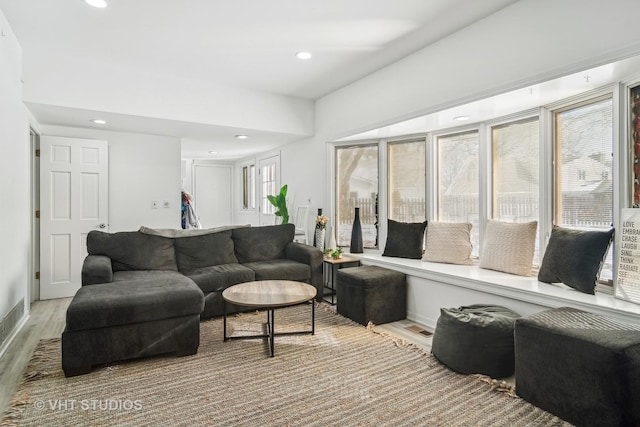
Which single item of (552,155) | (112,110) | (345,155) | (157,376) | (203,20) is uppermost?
(203,20)

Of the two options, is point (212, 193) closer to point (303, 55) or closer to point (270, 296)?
point (303, 55)

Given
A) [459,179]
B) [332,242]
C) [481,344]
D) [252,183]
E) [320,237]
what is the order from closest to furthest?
[481,344] → [459,179] → [332,242] → [320,237] → [252,183]

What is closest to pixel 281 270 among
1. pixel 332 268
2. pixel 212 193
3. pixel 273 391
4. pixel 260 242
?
pixel 260 242

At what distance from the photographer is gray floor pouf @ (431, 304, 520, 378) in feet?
7.29

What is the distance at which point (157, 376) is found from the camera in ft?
7.47

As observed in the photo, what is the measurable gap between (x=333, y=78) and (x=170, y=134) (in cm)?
236

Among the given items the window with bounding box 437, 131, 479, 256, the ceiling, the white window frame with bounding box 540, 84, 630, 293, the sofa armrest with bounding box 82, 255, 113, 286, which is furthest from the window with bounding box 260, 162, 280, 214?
the white window frame with bounding box 540, 84, 630, 293

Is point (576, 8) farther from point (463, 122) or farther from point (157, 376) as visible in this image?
point (157, 376)

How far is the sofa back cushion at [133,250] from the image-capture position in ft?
11.3

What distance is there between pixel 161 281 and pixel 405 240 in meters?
2.48

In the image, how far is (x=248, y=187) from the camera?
304 inches

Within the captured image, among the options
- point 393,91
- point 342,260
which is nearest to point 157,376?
point 342,260

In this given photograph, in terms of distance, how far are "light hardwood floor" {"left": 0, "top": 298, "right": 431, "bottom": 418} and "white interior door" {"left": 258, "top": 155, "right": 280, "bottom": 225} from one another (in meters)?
2.97

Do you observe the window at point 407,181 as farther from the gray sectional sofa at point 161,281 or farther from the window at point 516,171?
the gray sectional sofa at point 161,281
